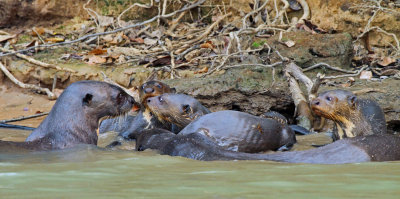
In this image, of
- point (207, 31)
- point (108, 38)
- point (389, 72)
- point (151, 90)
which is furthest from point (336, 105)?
point (108, 38)

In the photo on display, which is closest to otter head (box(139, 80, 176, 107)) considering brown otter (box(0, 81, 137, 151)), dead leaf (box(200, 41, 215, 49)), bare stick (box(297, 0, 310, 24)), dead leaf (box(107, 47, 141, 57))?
brown otter (box(0, 81, 137, 151))

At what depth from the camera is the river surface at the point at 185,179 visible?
2.38 meters

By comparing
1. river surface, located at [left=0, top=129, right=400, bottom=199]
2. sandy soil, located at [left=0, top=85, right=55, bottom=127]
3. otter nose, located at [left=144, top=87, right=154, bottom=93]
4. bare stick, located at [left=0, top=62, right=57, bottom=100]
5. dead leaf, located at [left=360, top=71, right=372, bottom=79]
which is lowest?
sandy soil, located at [left=0, top=85, right=55, bottom=127]

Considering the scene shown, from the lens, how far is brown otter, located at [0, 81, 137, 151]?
15.3 ft

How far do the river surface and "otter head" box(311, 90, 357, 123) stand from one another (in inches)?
85.9

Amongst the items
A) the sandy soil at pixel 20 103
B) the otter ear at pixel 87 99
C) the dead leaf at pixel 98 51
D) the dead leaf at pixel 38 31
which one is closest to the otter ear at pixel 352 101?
the otter ear at pixel 87 99

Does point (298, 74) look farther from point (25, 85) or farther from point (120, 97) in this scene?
point (25, 85)

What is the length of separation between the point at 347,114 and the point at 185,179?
327 centimetres

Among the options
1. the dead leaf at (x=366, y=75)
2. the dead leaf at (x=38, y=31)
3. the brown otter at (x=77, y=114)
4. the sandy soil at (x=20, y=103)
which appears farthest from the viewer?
the dead leaf at (x=38, y=31)

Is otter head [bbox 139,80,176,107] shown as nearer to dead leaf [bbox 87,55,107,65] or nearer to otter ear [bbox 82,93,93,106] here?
otter ear [bbox 82,93,93,106]

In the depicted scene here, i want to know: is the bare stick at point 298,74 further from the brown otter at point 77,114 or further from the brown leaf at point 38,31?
the brown leaf at point 38,31

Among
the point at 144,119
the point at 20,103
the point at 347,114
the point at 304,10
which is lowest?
the point at 20,103

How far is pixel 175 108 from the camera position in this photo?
5.85 metres

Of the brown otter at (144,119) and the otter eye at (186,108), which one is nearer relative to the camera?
the otter eye at (186,108)
